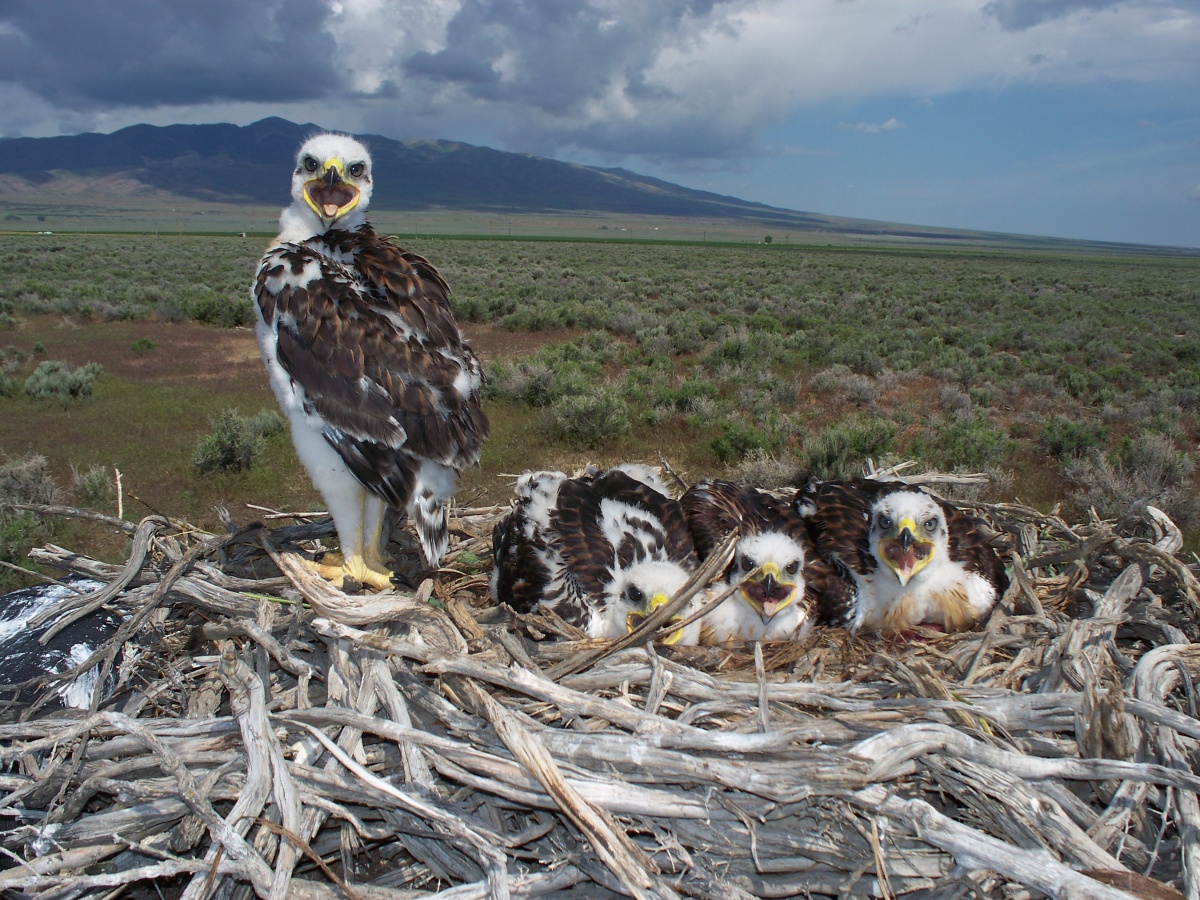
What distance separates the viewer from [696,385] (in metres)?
13.3

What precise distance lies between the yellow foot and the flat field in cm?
102

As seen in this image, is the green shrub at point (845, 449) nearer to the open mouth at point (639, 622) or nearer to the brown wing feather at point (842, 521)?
the brown wing feather at point (842, 521)

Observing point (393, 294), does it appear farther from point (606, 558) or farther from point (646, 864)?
point (646, 864)

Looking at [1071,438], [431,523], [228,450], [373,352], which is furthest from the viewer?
[1071,438]

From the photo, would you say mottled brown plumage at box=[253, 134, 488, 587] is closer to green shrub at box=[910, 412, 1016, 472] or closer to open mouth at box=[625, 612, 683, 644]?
open mouth at box=[625, 612, 683, 644]

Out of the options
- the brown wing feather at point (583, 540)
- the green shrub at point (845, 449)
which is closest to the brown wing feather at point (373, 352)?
the brown wing feather at point (583, 540)

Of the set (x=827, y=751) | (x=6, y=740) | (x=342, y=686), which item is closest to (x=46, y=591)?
(x=6, y=740)

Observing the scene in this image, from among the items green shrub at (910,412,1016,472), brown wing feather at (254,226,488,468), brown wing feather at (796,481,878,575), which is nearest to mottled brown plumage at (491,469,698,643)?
brown wing feather at (254,226,488,468)

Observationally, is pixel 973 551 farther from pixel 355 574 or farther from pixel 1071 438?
pixel 1071 438

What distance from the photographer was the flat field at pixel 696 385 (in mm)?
9672

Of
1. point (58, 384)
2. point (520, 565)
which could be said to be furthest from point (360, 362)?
point (58, 384)

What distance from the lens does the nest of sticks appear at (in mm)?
2154

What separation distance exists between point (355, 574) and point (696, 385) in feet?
32.9

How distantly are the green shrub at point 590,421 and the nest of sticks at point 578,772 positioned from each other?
26.1ft
